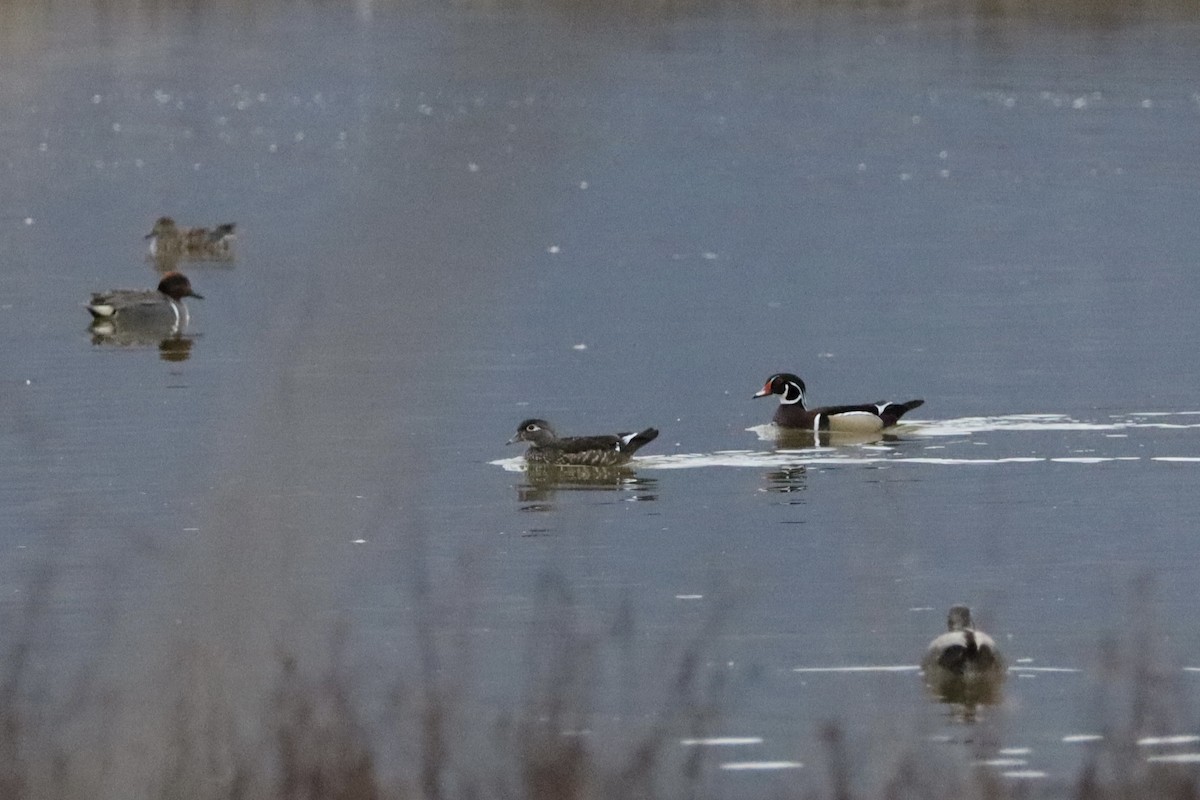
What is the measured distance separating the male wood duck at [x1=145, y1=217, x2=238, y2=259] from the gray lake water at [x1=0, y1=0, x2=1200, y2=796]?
210 millimetres

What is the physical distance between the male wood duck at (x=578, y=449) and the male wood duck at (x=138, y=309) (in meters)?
6.43

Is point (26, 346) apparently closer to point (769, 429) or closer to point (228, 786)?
point (769, 429)

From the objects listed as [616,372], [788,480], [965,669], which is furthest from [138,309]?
[965,669]

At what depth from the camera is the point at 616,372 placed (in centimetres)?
→ 1658

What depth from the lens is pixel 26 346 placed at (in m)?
18.0

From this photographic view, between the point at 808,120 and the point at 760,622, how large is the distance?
3365cm

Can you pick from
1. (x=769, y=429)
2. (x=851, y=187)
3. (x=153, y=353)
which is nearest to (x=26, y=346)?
(x=153, y=353)

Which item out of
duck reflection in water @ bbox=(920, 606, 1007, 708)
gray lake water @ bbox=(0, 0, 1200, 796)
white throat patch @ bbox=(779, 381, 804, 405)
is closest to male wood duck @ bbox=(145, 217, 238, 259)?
gray lake water @ bbox=(0, 0, 1200, 796)

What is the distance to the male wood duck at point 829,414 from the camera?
13.9 metres

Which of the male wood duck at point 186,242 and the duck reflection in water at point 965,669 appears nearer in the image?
the duck reflection in water at point 965,669

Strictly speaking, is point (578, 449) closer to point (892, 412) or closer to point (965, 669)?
point (892, 412)

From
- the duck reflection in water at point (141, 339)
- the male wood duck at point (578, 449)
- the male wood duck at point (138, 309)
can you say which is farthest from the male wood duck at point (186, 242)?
the male wood duck at point (578, 449)

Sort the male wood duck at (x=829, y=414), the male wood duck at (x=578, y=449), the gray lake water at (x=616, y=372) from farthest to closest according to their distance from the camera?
the male wood duck at (x=829, y=414) → the male wood duck at (x=578, y=449) → the gray lake water at (x=616, y=372)

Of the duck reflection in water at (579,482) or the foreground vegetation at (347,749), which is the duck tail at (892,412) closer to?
the duck reflection in water at (579,482)
